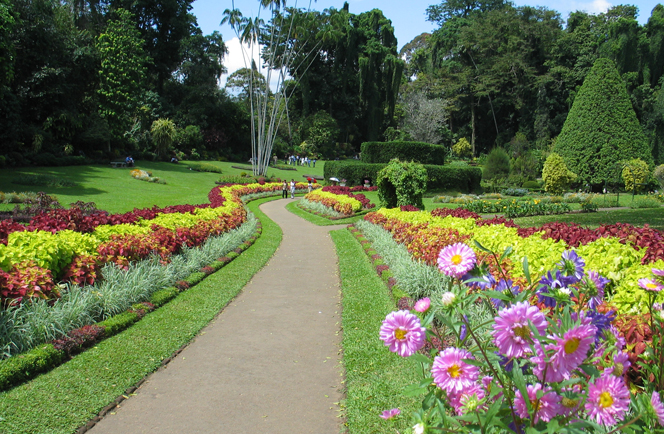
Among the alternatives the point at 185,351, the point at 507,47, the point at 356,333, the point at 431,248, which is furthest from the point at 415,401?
the point at 507,47

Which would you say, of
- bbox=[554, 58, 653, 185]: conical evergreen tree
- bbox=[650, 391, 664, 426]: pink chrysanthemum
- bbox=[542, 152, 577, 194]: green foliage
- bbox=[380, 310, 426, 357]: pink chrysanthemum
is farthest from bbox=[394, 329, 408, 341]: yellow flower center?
bbox=[554, 58, 653, 185]: conical evergreen tree

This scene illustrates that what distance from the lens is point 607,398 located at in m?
1.44

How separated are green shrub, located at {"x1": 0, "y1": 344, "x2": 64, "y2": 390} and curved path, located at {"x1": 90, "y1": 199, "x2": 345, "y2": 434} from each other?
943 millimetres

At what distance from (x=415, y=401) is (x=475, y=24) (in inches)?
1970

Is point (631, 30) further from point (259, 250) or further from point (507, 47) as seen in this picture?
point (259, 250)

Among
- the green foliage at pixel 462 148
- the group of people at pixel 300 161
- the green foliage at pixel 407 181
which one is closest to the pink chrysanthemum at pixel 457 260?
the green foliage at pixel 407 181

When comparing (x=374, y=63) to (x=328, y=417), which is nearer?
(x=328, y=417)

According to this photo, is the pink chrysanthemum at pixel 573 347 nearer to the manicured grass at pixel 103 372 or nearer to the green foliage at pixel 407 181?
the manicured grass at pixel 103 372

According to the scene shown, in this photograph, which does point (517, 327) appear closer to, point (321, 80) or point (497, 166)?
point (497, 166)

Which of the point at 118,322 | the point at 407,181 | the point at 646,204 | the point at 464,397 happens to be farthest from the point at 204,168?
the point at 464,397

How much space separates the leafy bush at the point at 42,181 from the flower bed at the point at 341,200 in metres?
10.5

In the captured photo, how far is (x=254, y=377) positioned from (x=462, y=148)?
46.2 meters

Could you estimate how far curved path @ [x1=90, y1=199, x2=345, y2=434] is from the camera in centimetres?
345

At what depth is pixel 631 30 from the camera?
1457 inches
